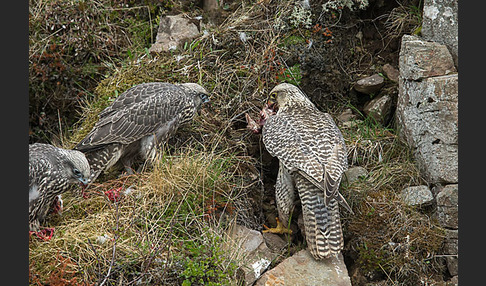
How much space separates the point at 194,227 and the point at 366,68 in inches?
126

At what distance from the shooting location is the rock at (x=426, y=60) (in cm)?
638

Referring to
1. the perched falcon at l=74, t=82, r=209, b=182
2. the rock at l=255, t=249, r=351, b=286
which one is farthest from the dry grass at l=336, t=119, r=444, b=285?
the perched falcon at l=74, t=82, r=209, b=182

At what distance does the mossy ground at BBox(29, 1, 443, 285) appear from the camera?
17.6 feet

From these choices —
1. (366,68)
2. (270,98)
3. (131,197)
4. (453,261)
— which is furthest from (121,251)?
(366,68)

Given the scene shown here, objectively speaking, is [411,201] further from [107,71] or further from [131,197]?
[107,71]

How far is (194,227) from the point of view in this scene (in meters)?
5.80

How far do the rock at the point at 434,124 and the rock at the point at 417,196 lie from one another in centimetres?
16

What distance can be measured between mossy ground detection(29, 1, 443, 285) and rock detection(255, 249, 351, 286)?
325 millimetres

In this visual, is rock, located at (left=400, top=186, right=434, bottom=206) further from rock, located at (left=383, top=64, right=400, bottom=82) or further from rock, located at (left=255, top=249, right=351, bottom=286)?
rock, located at (left=383, top=64, right=400, bottom=82)

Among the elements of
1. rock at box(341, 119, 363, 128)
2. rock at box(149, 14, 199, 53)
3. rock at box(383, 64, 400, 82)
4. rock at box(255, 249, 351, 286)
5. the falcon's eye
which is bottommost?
rock at box(255, 249, 351, 286)

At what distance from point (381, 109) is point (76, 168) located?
352 centimetres

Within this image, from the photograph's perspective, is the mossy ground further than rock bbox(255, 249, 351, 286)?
No

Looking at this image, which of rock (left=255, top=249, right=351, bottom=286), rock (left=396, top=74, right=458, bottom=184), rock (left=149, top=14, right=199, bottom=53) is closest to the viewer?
rock (left=255, top=249, right=351, bottom=286)

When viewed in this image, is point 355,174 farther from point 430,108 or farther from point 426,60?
point 426,60
